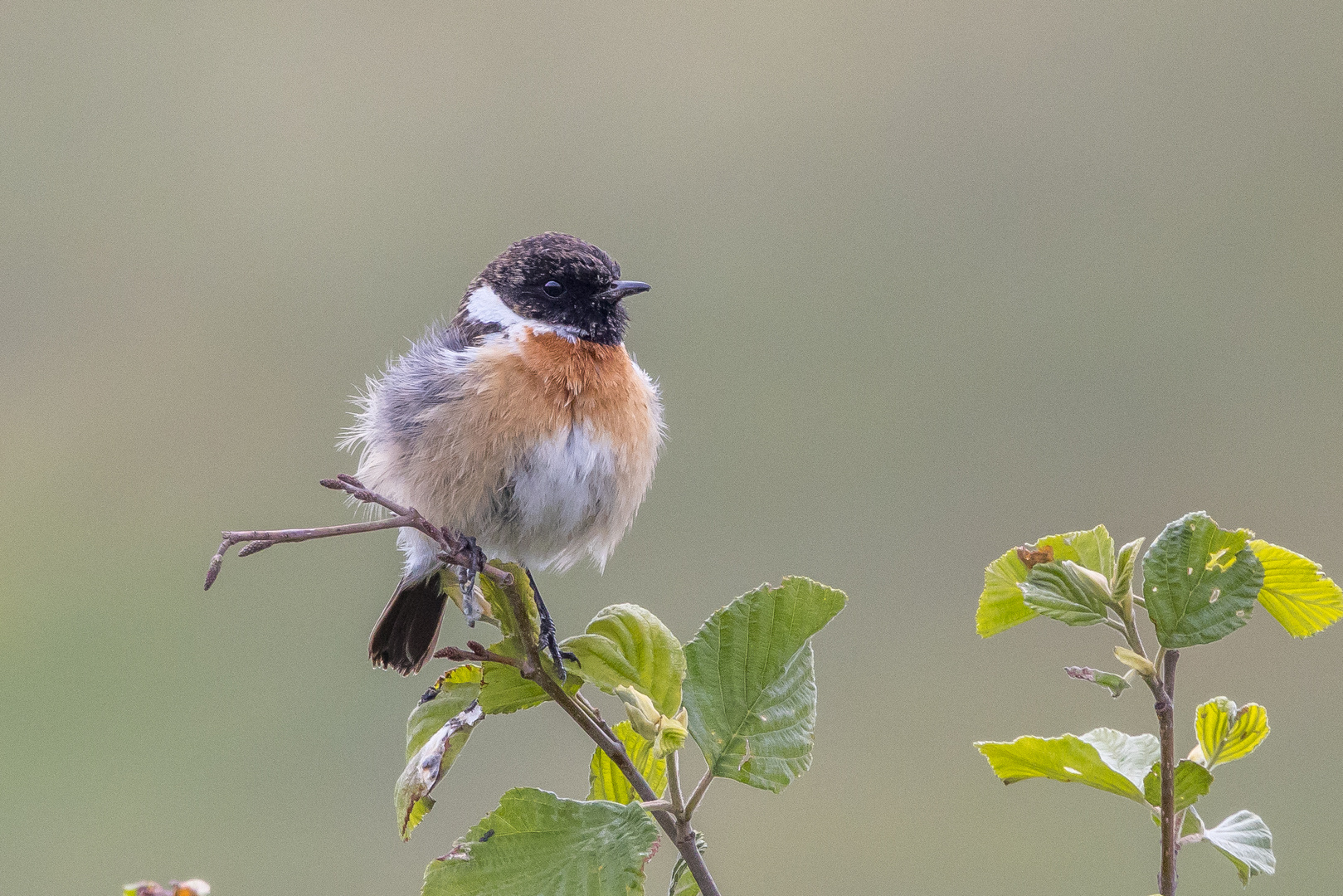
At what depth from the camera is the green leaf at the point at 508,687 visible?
1322 mm

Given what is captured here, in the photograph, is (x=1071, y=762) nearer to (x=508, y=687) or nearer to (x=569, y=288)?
(x=508, y=687)

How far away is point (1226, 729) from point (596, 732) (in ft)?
1.91

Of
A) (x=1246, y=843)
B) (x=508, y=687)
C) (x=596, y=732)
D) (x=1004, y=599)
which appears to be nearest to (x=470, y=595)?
(x=508, y=687)

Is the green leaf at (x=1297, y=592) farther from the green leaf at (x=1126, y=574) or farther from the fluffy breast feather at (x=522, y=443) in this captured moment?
the fluffy breast feather at (x=522, y=443)

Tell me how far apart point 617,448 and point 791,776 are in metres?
1.93

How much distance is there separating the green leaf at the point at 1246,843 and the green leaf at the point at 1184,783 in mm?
58

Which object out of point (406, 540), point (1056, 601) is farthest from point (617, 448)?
point (1056, 601)

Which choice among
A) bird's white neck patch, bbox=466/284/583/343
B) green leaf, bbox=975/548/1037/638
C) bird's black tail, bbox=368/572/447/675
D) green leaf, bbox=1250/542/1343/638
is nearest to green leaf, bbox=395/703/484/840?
green leaf, bbox=975/548/1037/638

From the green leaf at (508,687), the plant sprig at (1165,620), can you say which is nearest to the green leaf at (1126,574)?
the plant sprig at (1165,620)

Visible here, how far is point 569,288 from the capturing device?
329cm

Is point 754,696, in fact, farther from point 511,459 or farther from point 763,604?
point 511,459

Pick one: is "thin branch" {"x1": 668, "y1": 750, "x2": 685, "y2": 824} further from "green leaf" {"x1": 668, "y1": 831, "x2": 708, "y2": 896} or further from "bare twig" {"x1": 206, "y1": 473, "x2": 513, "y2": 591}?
"bare twig" {"x1": 206, "y1": 473, "x2": 513, "y2": 591}

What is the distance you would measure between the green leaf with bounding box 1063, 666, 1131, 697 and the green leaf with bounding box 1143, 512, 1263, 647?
0.06 meters

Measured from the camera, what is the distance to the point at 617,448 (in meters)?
3.14
